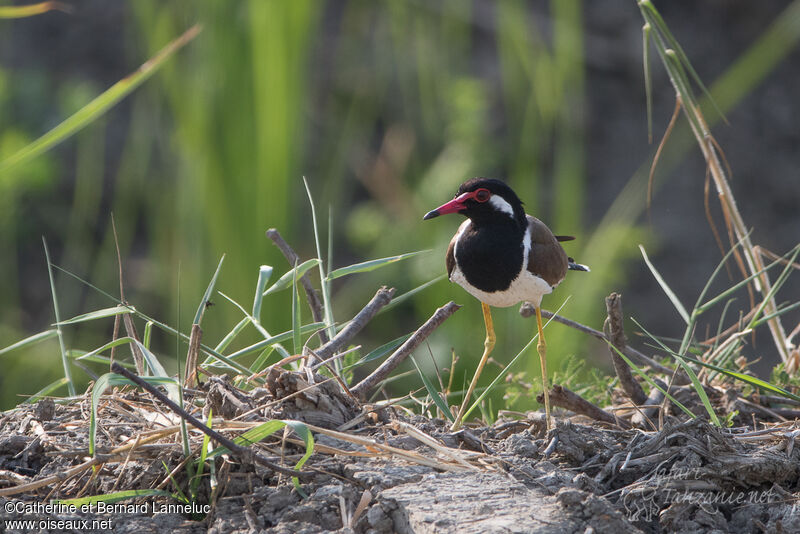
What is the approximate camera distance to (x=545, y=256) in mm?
1954

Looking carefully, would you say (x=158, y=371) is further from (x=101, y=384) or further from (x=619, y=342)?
(x=619, y=342)

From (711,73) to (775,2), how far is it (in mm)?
593

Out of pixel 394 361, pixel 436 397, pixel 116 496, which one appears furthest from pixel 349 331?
pixel 116 496

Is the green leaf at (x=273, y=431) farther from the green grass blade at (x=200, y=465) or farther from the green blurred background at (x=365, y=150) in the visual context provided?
the green blurred background at (x=365, y=150)

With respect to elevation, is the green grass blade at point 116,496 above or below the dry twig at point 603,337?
below

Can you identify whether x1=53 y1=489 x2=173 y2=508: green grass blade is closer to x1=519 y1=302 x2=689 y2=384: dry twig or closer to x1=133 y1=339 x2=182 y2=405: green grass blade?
x1=133 y1=339 x2=182 y2=405: green grass blade

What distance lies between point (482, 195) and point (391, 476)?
2.28ft

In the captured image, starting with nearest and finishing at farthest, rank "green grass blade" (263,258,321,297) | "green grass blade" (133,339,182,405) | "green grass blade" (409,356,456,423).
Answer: "green grass blade" (133,339,182,405)
"green grass blade" (409,356,456,423)
"green grass blade" (263,258,321,297)

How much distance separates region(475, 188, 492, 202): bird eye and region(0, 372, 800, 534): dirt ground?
0.51 m

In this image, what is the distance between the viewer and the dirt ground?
4.43 feet

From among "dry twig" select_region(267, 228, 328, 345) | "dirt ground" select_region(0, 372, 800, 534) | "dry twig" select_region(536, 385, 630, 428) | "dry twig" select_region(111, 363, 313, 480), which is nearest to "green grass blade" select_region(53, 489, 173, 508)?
"dirt ground" select_region(0, 372, 800, 534)

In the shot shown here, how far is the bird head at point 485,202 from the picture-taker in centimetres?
186

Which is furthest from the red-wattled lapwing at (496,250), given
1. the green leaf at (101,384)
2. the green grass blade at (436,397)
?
the green leaf at (101,384)

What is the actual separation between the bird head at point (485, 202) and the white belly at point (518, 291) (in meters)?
0.14
